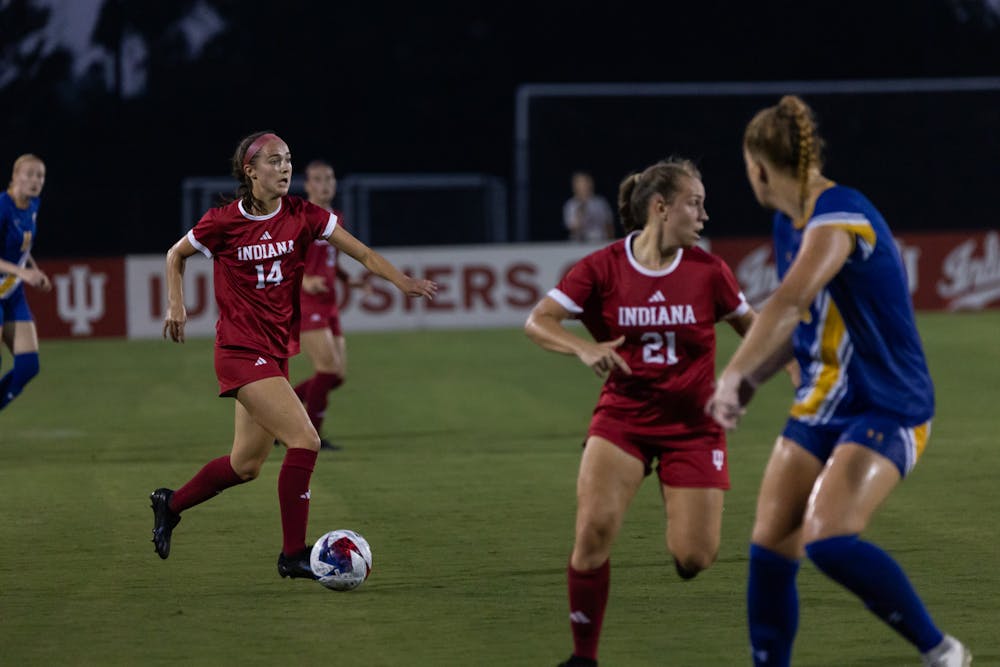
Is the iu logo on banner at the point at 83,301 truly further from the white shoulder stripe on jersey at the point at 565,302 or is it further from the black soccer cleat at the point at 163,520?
the white shoulder stripe on jersey at the point at 565,302

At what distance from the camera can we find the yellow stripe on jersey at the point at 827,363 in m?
5.13

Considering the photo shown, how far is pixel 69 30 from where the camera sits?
26.1 m

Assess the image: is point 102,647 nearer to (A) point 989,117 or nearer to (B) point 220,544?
(B) point 220,544

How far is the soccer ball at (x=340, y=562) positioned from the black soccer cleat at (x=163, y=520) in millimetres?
960

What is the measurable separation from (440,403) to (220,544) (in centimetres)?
629

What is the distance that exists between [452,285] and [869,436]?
55.2ft

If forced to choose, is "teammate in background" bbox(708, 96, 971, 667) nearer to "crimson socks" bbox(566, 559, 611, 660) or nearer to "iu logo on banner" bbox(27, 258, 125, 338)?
"crimson socks" bbox(566, 559, 611, 660)

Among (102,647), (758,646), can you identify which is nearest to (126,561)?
(102,647)

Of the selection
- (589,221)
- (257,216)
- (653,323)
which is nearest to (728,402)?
(653,323)

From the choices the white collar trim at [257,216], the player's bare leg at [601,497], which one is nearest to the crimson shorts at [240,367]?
the white collar trim at [257,216]

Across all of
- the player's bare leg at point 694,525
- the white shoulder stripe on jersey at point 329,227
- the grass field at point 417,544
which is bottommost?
the grass field at point 417,544

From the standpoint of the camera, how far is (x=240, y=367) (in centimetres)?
757

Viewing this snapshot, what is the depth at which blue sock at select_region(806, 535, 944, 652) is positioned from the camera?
4.98m

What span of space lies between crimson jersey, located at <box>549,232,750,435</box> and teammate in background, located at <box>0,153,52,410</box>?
6.46 meters
